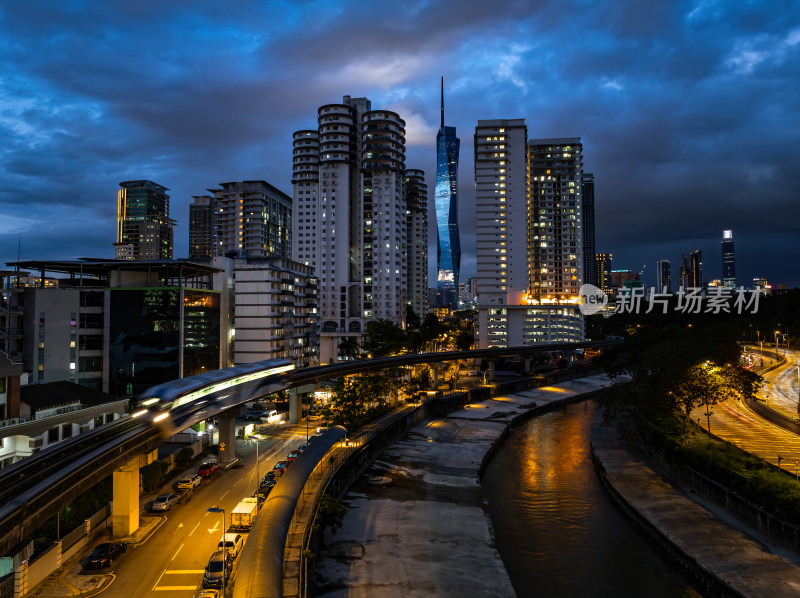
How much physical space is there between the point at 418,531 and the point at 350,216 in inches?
5217

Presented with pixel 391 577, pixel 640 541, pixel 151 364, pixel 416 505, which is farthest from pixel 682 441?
pixel 151 364

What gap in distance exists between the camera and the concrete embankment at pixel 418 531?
28.9 metres

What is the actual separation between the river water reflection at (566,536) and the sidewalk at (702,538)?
1.46 m

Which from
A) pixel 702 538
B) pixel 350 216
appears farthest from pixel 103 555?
pixel 350 216

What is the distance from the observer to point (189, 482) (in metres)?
40.5

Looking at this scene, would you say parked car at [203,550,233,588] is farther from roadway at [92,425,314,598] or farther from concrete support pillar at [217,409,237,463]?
concrete support pillar at [217,409,237,463]

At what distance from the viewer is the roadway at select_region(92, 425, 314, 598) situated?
25812mm

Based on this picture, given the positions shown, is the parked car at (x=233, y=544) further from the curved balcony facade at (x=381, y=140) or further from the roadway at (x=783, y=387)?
the curved balcony facade at (x=381, y=140)

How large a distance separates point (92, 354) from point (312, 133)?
115m

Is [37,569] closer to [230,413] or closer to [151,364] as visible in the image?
[230,413]

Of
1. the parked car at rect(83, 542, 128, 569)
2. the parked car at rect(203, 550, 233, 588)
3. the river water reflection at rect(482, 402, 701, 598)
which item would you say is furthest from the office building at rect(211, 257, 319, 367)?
the parked car at rect(203, 550, 233, 588)

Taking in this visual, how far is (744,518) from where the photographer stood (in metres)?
36.5

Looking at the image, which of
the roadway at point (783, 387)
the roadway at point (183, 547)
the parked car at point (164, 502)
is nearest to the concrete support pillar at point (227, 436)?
the roadway at point (183, 547)

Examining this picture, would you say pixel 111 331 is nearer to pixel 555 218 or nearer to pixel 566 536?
pixel 566 536
